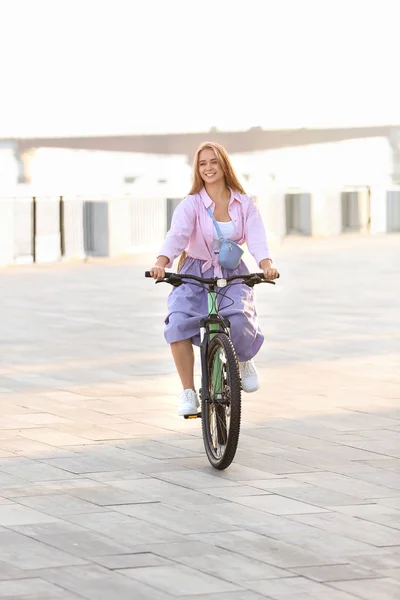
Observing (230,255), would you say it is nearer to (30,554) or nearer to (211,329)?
(211,329)

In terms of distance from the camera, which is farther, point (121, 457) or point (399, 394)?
point (399, 394)

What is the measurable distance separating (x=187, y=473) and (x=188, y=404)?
0.55 meters

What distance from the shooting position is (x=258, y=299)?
56.2 feet

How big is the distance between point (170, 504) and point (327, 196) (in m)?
23.3

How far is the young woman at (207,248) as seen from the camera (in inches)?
296

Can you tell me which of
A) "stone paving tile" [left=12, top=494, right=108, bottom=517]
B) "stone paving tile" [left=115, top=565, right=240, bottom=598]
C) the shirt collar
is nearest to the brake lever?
the shirt collar

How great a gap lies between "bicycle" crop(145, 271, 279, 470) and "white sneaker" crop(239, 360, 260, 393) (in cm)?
31

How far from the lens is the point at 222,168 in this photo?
7.59m

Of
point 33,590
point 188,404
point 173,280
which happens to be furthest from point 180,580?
point 188,404

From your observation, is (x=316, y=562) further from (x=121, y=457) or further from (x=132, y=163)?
(x=132, y=163)

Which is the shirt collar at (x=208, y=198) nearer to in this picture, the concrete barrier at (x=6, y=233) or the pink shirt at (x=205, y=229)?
the pink shirt at (x=205, y=229)

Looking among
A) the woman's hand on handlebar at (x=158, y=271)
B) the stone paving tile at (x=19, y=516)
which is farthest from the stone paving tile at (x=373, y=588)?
the woman's hand on handlebar at (x=158, y=271)

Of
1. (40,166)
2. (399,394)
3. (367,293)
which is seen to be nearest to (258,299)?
(367,293)

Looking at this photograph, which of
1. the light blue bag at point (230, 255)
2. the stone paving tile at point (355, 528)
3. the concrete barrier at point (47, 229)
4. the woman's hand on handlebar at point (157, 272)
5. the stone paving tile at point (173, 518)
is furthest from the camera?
the concrete barrier at point (47, 229)
